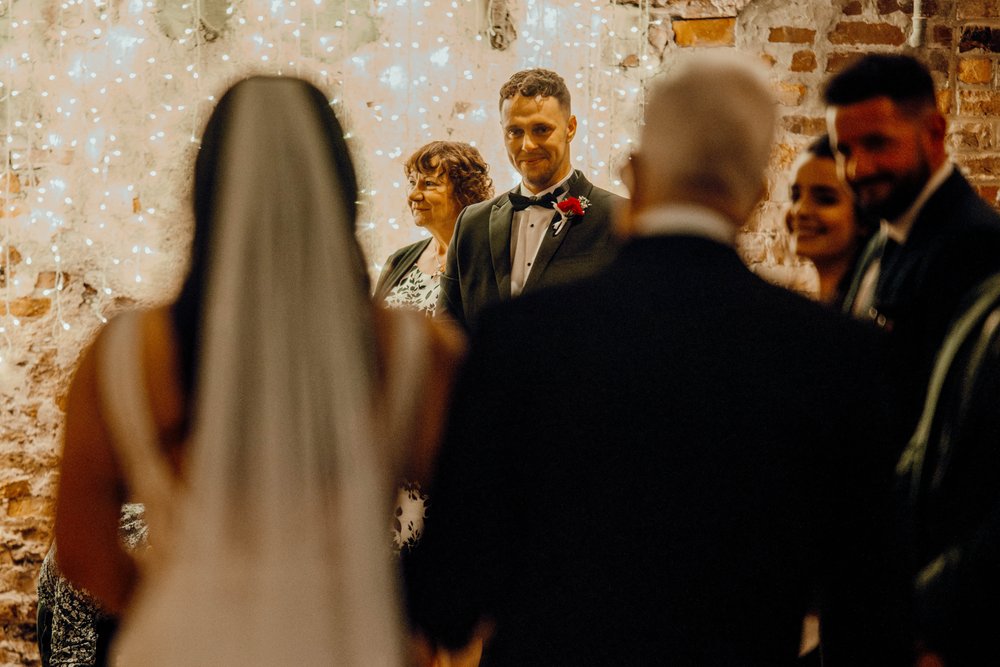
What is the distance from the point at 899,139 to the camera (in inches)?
62.9

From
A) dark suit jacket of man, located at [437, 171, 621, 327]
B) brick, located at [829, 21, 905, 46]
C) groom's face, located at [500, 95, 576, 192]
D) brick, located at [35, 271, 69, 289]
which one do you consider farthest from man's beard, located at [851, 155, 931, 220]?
brick, located at [35, 271, 69, 289]

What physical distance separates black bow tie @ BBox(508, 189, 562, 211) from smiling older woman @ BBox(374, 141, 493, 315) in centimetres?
41

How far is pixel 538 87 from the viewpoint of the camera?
3012 millimetres

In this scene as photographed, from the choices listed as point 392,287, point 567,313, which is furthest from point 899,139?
point 392,287

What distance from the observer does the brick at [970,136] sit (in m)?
3.35

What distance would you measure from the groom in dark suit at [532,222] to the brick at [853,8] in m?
1.25

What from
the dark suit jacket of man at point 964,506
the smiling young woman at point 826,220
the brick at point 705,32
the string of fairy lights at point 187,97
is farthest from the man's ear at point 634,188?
the brick at point 705,32

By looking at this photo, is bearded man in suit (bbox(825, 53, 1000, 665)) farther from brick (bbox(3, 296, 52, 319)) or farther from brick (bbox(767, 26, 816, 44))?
brick (bbox(3, 296, 52, 319))

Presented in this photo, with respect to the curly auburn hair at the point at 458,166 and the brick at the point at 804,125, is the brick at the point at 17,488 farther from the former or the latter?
the brick at the point at 804,125

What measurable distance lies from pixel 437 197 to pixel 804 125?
1.48 metres

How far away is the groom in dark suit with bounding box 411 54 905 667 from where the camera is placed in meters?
0.97

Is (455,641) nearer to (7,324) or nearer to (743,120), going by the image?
(743,120)

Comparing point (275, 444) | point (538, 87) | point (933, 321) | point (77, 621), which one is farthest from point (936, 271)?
point (77, 621)

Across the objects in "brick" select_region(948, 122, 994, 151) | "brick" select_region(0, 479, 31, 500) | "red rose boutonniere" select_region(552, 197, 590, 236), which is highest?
"brick" select_region(948, 122, 994, 151)
